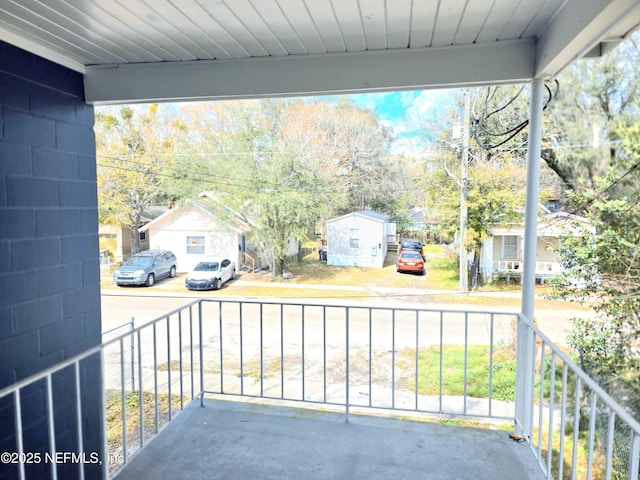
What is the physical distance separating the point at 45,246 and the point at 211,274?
508cm

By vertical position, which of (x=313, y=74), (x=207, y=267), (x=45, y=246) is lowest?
(x=207, y=267)

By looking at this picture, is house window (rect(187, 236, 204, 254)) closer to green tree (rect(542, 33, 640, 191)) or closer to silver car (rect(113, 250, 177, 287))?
silver car (rect(113, 250, 177, 287))

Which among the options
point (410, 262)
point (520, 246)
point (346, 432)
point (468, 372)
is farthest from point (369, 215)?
point (346, 432)

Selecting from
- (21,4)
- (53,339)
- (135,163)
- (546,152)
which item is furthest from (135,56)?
Answer: (135,163)

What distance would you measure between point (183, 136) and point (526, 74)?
26.2 feet

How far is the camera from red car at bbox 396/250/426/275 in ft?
21.4

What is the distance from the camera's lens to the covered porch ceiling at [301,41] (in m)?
1.46

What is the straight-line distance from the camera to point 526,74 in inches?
72.8

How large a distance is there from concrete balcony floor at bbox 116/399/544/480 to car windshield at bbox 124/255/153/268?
5483 mm

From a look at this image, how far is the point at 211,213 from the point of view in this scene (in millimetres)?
7664

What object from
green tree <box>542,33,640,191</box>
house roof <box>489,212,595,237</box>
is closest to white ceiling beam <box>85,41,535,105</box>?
green tree <box>542,33,640,191</box>

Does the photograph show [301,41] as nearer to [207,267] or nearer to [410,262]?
[410,262]

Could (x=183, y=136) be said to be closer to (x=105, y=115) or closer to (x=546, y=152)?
(x=105, y=115)

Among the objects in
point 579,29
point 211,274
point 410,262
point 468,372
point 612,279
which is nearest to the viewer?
point 579,29
